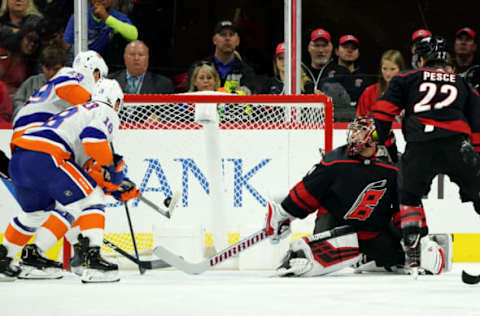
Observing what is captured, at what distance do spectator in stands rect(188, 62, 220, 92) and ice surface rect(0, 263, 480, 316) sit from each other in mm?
1390

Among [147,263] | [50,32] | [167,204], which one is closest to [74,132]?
[167,204]

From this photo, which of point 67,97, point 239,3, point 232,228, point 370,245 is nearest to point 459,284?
point 370,245

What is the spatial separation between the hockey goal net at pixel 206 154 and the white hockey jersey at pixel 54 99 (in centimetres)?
67

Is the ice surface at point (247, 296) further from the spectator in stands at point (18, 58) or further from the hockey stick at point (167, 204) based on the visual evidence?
the spectator in stands at point (18, 58)

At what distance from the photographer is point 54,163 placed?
384 cm

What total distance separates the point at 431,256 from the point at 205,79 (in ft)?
5.82

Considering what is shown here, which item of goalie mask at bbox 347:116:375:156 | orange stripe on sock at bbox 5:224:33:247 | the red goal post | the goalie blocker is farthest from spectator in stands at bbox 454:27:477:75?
orange stripe on sock at bbox 5:224:33:247

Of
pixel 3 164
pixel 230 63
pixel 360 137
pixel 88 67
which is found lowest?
pixel 3 164

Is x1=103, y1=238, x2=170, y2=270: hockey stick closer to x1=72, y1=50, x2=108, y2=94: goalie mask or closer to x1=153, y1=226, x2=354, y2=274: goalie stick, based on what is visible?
x1=153, y1=226, x2=354, y2=274: goalie stick

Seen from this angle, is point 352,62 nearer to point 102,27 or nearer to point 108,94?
point 102,27

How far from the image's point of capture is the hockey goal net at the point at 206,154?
4.94 metres

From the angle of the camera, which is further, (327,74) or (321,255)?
(327,74)

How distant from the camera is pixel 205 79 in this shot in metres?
5.23

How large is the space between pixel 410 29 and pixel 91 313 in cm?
333
